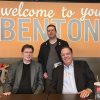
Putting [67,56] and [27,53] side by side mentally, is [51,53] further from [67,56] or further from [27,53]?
[67,56]

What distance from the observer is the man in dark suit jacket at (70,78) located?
11.6 feet

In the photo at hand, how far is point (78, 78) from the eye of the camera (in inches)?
140

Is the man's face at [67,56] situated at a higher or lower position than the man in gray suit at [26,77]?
higher

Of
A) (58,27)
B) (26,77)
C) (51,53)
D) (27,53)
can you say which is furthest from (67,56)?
(58,27)

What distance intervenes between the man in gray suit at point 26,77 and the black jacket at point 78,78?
304mm

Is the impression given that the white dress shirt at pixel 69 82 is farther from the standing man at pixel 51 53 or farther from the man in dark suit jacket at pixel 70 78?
the standing man at pixel 51 53

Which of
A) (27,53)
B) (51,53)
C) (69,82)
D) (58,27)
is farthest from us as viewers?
(58,27)

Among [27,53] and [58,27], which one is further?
[58,27]

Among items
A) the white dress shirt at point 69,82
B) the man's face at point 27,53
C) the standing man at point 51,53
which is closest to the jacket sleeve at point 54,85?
the white dress shirt at point 69,82

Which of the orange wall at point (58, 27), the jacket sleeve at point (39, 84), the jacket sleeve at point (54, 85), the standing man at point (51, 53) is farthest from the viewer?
the orange wall at point (58, 27)

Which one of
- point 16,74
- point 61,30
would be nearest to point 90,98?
point 16,74

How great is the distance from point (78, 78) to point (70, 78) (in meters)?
0.10

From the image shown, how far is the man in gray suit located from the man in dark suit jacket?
350 mm

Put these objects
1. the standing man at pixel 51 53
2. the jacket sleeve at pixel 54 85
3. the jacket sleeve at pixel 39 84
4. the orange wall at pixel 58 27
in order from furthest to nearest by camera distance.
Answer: the orange wall at pixel 58 27 → the standing man at pixel 51 53 → the jacket sleeve at pixel 39 84 → the jacket sleeve at pixel 54 85
